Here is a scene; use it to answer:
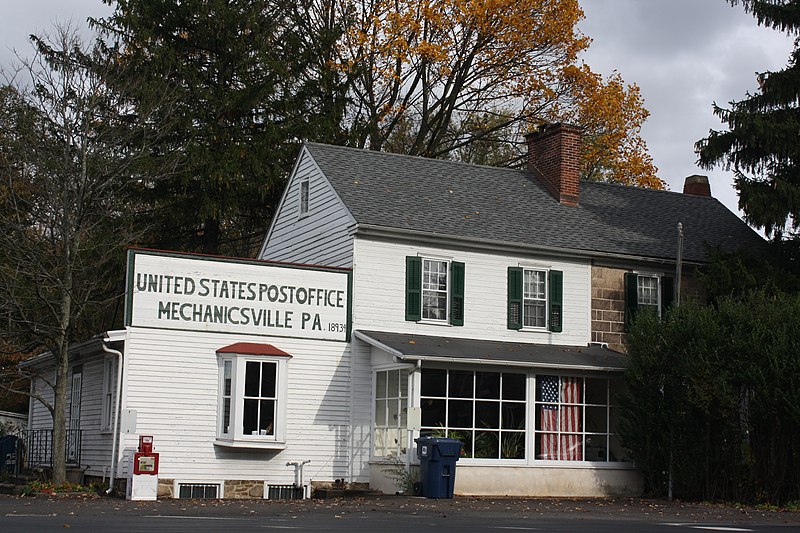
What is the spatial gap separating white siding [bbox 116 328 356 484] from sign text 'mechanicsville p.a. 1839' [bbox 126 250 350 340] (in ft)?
0.89

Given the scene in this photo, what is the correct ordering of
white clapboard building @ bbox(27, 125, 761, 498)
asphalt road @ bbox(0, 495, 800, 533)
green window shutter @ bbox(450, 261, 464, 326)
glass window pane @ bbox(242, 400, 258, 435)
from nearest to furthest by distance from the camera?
asphalt road @ bbox(0, 495, 800, 533), white clapboard building @ bbox(27, 125, 761, 498), glass window pane @ bbox(242, 400, 258, 435), green window shutter @ bbox(450, 261, 464, 326)

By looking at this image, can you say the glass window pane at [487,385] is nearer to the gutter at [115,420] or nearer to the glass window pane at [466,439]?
the glass window pane at [466,439]

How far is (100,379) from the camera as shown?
26.1 m

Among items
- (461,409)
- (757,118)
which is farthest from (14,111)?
(757,118)

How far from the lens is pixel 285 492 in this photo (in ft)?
79.7

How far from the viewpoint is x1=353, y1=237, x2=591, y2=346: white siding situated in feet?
83.8

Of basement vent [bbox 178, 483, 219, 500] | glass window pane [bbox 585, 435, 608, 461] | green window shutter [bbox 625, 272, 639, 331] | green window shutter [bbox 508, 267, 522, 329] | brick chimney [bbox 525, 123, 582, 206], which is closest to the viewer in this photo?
basement vent [bbox 178, 483, 219, 500]

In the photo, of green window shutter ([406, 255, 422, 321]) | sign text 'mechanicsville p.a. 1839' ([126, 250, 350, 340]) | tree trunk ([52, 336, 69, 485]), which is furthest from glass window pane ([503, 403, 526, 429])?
tree trunk ([52, 336, 69, 485])

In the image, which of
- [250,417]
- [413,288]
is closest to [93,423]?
[250,417]

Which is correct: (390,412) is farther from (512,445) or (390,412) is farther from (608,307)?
(608,307)

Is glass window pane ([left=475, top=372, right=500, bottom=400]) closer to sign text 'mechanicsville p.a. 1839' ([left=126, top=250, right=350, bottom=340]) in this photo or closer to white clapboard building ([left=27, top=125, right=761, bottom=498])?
white clapboard building ([left=27, top=125, right=761, bottom=498])

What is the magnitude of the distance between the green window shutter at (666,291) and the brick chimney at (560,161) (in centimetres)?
324

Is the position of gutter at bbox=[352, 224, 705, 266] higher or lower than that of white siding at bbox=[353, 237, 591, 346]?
higher

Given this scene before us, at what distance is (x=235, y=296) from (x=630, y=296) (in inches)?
388
